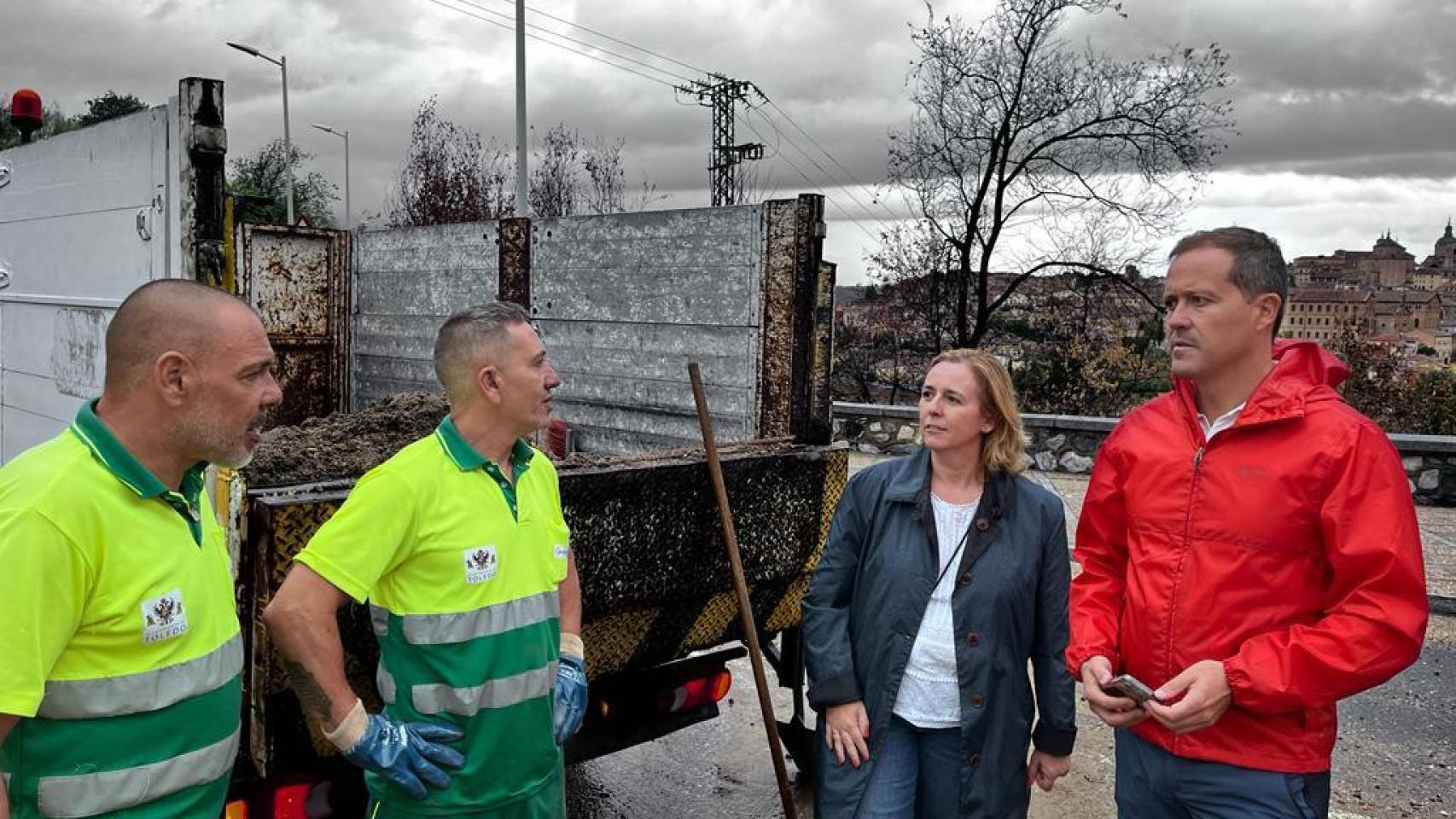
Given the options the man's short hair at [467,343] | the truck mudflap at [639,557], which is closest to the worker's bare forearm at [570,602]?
the truck mudflap at [639,557]

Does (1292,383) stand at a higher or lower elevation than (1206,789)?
higher

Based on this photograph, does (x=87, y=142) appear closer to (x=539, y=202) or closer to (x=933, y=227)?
(x=933, y=227)

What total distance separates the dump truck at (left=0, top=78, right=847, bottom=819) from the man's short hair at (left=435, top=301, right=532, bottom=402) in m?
0.36

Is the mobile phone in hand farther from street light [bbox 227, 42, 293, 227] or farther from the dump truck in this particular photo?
street light [bbox 227, 42, 293, 227]

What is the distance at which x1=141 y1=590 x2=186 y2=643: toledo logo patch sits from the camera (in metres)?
1.69

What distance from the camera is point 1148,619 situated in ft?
7.60

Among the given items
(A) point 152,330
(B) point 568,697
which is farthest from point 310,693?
(A) point 152,330

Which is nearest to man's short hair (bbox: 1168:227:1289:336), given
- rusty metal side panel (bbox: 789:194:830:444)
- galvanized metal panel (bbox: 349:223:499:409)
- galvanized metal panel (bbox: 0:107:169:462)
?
rusty metal side panel (bbox: 789:194:830:444)

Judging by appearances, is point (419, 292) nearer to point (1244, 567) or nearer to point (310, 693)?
point (310, 693)

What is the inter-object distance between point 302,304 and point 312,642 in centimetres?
323

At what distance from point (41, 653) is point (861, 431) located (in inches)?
470

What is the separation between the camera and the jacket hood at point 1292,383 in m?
2.19

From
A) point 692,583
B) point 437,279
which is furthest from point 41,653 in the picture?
point 437,279

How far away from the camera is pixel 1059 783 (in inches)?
175
